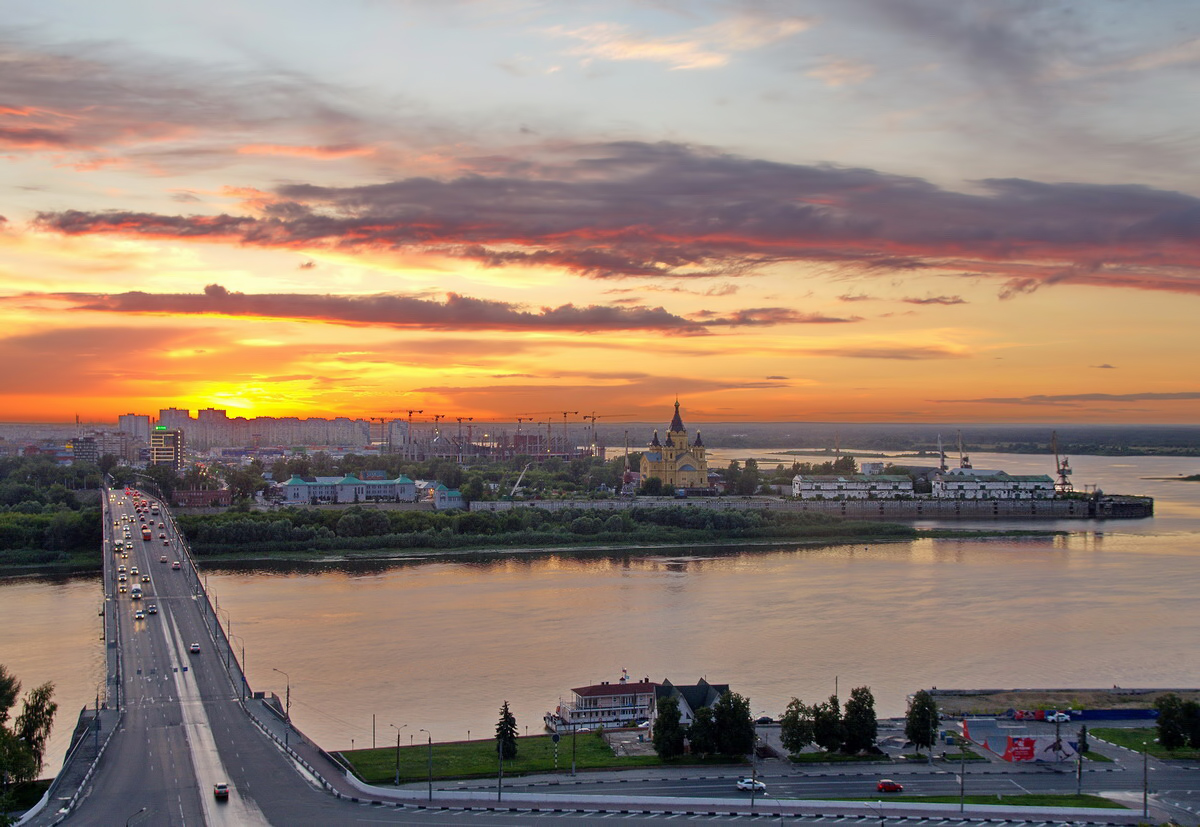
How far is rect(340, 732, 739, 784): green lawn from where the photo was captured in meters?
6.19

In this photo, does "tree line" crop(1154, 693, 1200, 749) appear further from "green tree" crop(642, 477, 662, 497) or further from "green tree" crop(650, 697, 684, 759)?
"green tree" crop(642, 477, 662, 497)

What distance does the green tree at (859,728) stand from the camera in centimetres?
659

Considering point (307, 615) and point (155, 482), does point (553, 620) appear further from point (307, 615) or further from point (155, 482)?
point (155, 482)

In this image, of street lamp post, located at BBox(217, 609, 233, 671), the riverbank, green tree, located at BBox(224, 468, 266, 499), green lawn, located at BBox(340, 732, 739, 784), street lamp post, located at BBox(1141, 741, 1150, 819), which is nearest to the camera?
street lamp post, located at BBox(1141, 741, 1150, 819)

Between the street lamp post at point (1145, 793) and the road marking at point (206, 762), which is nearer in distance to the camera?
the road marking at point (206, 762)

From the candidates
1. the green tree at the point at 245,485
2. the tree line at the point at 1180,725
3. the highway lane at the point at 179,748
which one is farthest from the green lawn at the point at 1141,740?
the green tree at the point at 245,485

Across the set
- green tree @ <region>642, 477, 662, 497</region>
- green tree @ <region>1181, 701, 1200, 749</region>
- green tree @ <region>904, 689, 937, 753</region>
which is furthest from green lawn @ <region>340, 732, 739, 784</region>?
green tree @ <region>642, 477, 662, 497</region>

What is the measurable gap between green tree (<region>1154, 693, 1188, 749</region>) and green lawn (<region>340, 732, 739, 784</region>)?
2.56 metres

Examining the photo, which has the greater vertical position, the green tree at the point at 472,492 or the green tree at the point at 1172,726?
the green tree at the point at 472,492

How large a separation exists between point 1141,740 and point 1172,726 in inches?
10.0

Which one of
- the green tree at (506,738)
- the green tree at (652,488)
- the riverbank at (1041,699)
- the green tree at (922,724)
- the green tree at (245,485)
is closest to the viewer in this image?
the green tree at (506,738)

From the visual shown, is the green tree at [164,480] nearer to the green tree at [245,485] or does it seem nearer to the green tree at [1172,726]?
the green tree at [245,485]

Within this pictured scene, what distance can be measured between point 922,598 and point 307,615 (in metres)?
6.49

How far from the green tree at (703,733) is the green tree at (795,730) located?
1.38 ft
